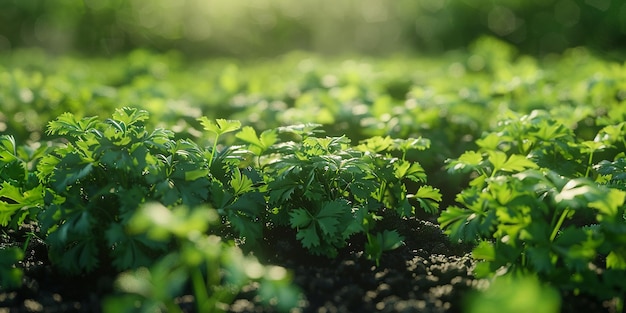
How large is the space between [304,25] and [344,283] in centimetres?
1375

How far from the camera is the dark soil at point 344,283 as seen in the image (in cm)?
206

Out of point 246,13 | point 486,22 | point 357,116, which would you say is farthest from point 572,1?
point 357,116

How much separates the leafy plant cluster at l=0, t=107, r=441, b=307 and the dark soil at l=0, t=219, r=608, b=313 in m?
0.06

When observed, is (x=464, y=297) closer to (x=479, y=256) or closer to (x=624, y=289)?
(x=479, y=256)

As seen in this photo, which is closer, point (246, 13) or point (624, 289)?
point (624, 289)

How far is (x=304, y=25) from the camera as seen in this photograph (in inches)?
608

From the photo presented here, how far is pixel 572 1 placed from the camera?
36.1 ft

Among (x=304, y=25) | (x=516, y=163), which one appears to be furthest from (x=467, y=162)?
(x=304, y=25)

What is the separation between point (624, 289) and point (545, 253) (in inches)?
10.4

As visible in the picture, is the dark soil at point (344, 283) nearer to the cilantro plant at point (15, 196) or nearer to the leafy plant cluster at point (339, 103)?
the cilantro plant at point (15, 196)

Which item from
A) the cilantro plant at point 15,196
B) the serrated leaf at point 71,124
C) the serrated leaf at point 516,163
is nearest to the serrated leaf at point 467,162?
the serrated leaf at point 516,163

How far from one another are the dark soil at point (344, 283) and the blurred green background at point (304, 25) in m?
9.54

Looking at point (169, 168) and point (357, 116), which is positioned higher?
point (169, 168)

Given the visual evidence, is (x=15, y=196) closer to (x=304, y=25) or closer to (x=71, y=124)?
(x=71, y=124)
